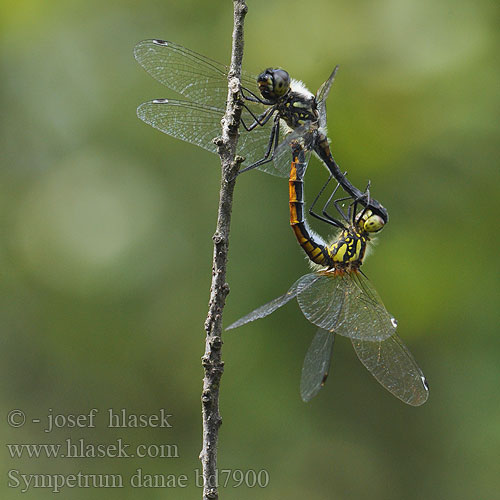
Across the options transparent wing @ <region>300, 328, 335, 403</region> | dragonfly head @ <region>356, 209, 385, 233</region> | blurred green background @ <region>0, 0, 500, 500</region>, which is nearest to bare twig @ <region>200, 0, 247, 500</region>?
dragonfly head @ <region>356, 209, 385, 233</region>

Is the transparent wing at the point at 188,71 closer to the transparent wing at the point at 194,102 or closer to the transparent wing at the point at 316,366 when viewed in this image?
the transparent wing at the point at 194,102

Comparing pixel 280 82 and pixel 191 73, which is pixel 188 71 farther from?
pixel 280 82

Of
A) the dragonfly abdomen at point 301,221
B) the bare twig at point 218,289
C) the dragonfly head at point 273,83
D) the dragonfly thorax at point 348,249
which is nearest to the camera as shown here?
the bare twig at point 218,289

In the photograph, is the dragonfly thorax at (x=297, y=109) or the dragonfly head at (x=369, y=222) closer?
the dragonfly thorax at (x=297, y=109)

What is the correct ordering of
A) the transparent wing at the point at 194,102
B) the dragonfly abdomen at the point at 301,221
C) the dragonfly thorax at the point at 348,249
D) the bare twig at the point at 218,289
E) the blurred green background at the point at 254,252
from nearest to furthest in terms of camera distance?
1. the bare twig at the point at 218,289
2. the dragonfly abdomen at the point at 301,221
3. the transparent wing at the point at 194,102
4. the dragonfly thorax at the point at 348,249
5. the blurred green background at the point at 254,252

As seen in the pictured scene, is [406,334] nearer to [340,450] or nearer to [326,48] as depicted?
[340,450]

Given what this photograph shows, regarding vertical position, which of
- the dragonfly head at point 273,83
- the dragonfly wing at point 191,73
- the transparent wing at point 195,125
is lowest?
the dragonfly head at point 273,83

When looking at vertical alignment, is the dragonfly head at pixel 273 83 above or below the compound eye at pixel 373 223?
above

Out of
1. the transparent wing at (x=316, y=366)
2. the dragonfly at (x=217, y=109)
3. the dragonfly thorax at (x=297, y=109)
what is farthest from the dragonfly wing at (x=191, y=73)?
the transparent wing at (x=316, y=366)

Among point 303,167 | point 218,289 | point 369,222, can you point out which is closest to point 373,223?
point 369,222
